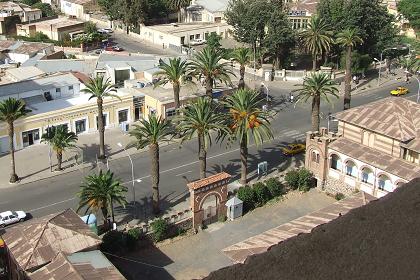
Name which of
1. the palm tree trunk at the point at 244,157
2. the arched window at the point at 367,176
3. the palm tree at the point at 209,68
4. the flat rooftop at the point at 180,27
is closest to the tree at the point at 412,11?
the flat rooftop at the point at 180,27

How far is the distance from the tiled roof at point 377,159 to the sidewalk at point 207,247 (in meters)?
5.26

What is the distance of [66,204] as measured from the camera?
63.4 metres

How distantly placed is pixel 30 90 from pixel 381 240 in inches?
2570

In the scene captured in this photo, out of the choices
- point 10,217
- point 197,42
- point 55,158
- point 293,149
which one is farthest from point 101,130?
point 197,42

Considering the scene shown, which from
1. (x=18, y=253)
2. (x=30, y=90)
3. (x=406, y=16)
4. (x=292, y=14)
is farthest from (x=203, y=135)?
(x=406, y=16)

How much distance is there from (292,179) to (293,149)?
9.30 metres

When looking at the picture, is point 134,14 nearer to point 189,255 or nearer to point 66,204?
point 66,204

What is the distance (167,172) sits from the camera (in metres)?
70.8

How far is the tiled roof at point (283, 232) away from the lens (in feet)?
148

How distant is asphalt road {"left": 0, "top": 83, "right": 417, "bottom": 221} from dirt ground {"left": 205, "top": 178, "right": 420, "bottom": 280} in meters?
36.5

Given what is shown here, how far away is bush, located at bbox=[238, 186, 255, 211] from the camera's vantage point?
205ft

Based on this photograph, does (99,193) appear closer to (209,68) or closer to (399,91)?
(209,68)

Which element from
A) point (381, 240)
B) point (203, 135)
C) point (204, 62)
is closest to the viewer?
point (381, 240)

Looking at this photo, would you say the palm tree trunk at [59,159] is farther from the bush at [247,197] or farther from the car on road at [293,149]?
the car on road at [293,149]
